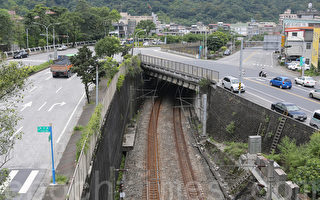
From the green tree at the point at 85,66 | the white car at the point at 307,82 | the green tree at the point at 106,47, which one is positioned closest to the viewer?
the green tree at the point at 85,66

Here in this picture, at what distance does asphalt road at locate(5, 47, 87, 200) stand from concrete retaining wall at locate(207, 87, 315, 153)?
14378 mm

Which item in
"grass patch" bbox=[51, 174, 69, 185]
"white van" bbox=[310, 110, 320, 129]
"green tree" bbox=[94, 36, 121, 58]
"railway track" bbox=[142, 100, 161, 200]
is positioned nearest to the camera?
"grass patch" bbox=[51, 174, 69, 185]

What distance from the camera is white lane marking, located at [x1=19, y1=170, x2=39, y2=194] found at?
1555cm

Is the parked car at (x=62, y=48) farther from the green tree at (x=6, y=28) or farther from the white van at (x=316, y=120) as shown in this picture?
the white van at (x=316, y=120)

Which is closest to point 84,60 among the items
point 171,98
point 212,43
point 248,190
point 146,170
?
point 146,170

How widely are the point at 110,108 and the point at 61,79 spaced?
17.4 metres

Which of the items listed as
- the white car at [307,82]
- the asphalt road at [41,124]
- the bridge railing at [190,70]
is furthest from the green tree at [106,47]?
the white car at [307,82]

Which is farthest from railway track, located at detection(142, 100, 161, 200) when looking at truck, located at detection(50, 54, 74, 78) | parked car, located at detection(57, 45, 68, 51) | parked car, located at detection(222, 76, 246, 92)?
parked car, located at detection(57, 45, 68, 51)

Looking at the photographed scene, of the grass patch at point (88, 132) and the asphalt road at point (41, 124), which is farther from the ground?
the grass patch at point (88, 132)

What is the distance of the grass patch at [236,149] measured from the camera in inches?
1036

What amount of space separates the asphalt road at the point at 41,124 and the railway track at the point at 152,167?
297 inches

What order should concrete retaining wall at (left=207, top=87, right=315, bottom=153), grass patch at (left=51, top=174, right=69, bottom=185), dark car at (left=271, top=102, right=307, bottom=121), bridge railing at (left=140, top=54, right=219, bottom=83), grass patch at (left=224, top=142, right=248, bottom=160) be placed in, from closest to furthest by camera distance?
grass patch at (left=51, top=174, right=69, bottom=185), concrete retaining wall at (left=207, top=87, right=315, bottom=153), dark car at (left=271, top=102, right=307, bottom=121), grass patch at (left=224, top=142, right=248, bottom=160), bridge railing at (left=140, top=54, right=219, bottom=83)

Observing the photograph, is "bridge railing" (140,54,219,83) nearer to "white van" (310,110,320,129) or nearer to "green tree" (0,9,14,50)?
"white van" (310,110,320,129)

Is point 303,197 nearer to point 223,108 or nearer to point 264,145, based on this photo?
point 264,145
